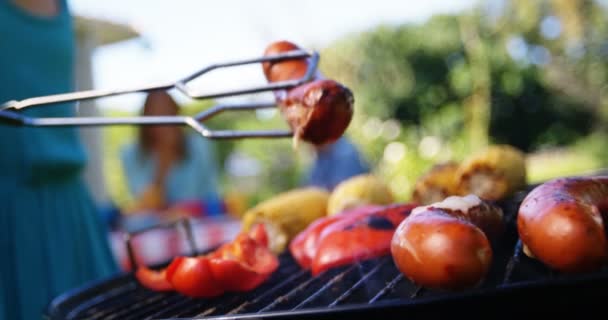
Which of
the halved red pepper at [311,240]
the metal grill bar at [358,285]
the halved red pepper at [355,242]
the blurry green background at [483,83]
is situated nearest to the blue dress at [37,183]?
the halved red pepper at [311,240]

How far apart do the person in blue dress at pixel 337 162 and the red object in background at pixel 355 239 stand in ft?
11.8

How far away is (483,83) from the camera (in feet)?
48.4

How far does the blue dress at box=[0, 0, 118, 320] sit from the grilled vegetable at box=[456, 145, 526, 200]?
1.38 metres

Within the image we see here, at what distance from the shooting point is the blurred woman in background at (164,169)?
4320mm

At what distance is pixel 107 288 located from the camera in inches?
58.2

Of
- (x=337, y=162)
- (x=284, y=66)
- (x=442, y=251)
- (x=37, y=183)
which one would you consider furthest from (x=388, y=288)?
(x=337, y=162)

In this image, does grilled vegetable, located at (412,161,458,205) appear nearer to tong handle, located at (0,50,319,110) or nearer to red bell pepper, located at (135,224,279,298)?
red bell pepper, located at (135,224,279,298)

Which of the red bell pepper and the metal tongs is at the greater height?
the metal tongs

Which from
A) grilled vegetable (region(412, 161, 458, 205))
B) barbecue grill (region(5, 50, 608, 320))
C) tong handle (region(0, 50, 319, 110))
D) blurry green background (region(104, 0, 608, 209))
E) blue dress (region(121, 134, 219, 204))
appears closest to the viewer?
barbecue grill (region(5, 50, 608, 320))

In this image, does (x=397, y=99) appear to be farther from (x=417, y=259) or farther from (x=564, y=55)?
(x=417, y=259)

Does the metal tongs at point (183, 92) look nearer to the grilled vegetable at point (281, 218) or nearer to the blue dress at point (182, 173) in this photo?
the grilled vegetable at point (281, 218)

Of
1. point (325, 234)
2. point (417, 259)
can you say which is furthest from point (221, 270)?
point (417, 259)

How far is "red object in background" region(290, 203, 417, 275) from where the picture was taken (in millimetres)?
1291

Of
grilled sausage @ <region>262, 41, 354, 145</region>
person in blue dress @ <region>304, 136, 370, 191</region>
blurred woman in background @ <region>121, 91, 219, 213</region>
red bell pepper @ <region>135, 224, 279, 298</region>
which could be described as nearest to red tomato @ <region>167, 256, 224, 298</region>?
red bell pepper @ <region>135, 224, 279, 298</region>
